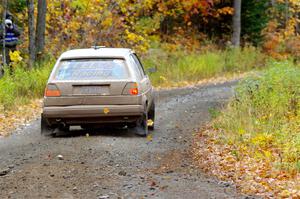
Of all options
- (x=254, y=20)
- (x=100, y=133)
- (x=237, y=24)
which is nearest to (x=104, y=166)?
(x=100, y=133)

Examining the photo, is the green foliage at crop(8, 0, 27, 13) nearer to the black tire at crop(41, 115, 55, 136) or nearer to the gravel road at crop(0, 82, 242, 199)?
the gravel road at crop(0, 82, 242, 199)

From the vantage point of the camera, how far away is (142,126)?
40.7 ft

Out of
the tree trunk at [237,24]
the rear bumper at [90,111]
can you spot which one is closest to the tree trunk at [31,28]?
the rear bumper at [90,111]

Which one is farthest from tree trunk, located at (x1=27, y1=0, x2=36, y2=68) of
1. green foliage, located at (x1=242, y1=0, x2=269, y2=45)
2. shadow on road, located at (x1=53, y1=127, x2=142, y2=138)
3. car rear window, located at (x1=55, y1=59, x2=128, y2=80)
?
green foliage, located at (x1=242, y1=0, x2=269, y2=45)

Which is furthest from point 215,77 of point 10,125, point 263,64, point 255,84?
point 10,125

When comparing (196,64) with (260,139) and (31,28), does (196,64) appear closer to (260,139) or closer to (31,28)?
(31,28)

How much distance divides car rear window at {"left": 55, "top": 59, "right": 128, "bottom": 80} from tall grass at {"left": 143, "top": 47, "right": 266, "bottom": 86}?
40.2 ft

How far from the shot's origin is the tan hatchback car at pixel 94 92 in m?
11.9

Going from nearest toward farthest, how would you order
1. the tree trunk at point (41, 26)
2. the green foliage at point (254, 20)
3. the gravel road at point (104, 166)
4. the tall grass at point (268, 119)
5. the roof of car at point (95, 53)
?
the gravel road at point (104, 166) < the tall grass at point (268, 119) < the roof of car at point (95, 53) < the tree trunk at point (41, 26) < the green foliage at point (254, 20)

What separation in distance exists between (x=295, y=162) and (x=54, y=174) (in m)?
3.47

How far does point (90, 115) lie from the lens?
11.9 meters

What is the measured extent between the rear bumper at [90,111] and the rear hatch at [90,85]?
0.08 metres

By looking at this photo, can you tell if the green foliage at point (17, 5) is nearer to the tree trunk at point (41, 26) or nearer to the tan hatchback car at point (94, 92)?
the tree trunk at point (41, 26)

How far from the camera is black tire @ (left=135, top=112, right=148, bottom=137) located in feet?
40.2
